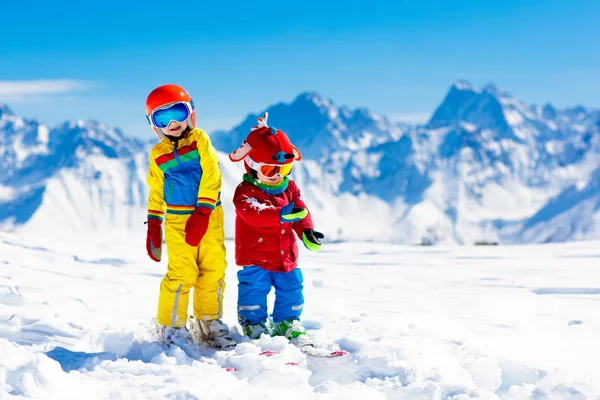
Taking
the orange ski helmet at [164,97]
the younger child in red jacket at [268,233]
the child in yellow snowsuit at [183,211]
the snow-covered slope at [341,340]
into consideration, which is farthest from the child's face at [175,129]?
the snow-covered slope at [341,340]

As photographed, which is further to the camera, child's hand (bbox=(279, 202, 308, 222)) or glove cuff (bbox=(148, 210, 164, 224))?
glove cuff (bbox=(148, 210, 164, 224))

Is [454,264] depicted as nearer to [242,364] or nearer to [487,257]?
[487,257]

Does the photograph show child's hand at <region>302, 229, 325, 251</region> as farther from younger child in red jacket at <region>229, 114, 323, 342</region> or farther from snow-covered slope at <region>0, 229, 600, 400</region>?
snow-covered slope at <region>0, 229, 600, 400</region>

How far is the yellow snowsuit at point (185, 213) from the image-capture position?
16.2 feet

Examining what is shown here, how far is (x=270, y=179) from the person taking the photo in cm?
517

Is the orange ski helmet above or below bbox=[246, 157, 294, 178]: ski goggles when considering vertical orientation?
above

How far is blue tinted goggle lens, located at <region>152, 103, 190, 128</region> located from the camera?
4969mm

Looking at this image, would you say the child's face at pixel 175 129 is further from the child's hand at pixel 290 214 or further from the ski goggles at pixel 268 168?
the child's hand at pixel 290 214

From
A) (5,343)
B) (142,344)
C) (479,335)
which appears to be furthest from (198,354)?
(479,335)

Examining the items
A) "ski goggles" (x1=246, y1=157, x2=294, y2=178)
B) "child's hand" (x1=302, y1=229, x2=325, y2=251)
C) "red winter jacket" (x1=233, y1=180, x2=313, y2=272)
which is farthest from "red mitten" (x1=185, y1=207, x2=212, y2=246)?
"child's hand" (x1=302, y1=229, x2=325, y2=251)

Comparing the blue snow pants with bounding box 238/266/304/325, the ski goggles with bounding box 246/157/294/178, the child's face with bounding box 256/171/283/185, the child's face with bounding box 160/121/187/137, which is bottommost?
the blue snow pants with bounding box 238/266/304/325

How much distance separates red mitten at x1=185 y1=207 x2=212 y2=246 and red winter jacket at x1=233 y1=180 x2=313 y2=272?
0.36 meters

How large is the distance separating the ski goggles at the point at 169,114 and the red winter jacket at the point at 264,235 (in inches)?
29.9

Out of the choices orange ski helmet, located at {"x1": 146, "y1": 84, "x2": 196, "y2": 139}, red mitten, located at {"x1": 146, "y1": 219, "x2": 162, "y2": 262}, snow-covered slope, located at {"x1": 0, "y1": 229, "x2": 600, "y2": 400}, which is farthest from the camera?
red mitten, located at {"x1": 146, "y1": 219, "x2": 162, "y2": 262}
